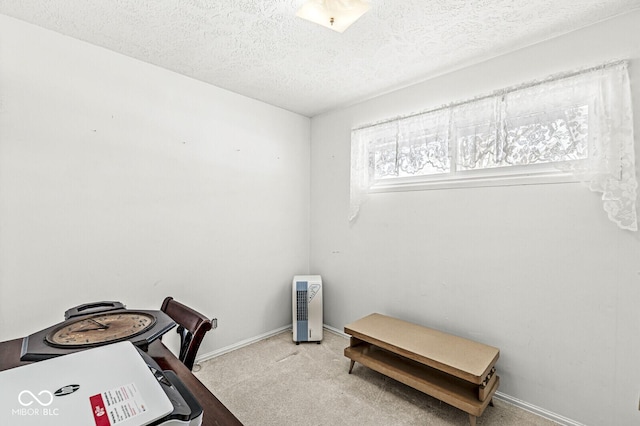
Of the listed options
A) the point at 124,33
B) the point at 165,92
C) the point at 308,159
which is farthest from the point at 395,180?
the point at 124,33

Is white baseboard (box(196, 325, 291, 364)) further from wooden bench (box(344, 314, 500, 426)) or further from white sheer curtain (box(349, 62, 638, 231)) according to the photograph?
white sheer curtain (box(349, 62, 638, 231))

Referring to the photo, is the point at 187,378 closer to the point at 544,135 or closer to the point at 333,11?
the point at 333,11

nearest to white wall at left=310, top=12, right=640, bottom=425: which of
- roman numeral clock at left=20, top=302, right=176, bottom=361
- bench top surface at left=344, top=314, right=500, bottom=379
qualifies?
bench top surface at left=344, top=314, right=500, bottom=379

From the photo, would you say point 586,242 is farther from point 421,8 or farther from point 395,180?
point 421,8

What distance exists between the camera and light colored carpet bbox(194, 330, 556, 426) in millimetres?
1950

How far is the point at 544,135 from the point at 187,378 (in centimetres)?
237

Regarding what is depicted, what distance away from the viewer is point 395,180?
9.18 feet

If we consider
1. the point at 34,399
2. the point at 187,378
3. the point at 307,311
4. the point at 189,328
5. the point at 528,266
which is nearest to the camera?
the point at 34,399

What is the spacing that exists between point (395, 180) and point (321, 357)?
1.75 meters

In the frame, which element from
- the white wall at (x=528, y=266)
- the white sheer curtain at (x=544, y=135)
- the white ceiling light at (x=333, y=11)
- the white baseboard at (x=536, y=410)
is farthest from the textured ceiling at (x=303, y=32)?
the white baseboard at (x=536, y=410)

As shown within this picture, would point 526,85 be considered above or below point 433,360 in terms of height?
above

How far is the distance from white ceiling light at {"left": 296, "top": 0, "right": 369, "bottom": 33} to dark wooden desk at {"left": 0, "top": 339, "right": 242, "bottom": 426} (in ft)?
5.90

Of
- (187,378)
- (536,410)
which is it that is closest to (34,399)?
(187,378)

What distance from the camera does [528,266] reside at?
6.70 feet
